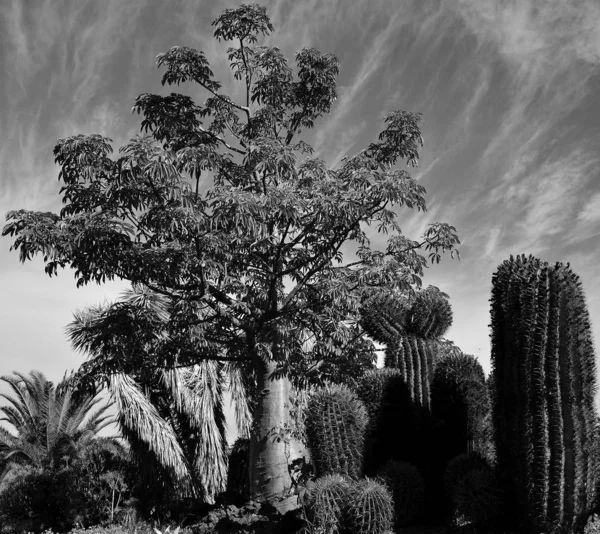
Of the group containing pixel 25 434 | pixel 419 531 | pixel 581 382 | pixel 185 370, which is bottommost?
pixel 419 531

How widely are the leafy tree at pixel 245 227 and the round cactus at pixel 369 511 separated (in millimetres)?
2580

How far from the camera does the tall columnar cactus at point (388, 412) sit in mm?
11352

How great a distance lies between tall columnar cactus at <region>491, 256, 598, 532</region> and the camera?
817 cm

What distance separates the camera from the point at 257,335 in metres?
11.2

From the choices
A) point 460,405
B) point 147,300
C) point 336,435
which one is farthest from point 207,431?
point 336,435

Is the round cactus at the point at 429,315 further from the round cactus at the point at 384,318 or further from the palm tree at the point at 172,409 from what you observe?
the palm tree at the point at 172,409

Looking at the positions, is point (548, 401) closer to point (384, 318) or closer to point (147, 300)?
point (384, 318)

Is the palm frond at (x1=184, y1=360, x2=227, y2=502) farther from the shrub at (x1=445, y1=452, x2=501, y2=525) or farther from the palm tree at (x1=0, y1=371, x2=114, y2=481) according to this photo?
the shrub at (x1=445, y1=452, x2=501, y2=525)

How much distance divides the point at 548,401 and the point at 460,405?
11.6ft

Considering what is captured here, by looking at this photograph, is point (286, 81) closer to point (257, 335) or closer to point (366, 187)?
point (366, 187)

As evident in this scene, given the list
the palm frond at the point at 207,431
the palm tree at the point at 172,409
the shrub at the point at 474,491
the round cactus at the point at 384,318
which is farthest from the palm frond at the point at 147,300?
the shrub at the point at 474,491

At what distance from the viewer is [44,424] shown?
63.6 feet

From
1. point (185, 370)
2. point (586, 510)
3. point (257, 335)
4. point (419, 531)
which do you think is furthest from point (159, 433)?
point (586, 510)

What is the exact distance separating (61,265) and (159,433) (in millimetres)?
6373
